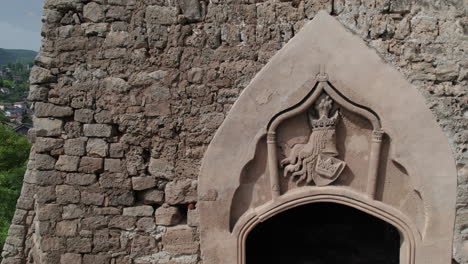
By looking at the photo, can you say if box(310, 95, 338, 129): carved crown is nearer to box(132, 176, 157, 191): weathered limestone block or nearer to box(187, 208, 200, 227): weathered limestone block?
box(187, 208, 200, 227): weathered limestone block

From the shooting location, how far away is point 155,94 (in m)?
3.03

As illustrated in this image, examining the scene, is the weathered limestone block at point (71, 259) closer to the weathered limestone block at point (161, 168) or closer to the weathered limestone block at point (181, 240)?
the weathered limestone block at point (181, 240)

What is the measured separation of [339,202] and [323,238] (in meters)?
2.30

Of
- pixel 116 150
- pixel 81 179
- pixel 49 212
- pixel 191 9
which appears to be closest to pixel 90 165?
pixel 81 179

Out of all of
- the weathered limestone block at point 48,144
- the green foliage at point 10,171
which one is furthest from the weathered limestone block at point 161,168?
the green foliage at point 10,171


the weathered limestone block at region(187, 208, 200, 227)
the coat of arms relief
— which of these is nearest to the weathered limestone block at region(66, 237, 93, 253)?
the weathered limestone block at region(187, 208, 200, 227)

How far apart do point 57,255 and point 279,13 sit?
2.61 m

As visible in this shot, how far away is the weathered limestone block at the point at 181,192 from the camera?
3082mm

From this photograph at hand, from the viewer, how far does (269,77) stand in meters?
2.93

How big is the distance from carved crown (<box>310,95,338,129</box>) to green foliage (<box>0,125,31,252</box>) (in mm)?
11963

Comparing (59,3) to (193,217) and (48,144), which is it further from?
(193,217)

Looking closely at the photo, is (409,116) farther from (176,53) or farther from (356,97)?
(176,53)

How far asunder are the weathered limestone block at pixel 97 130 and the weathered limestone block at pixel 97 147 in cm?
4

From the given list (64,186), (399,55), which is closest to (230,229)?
(64,186)
